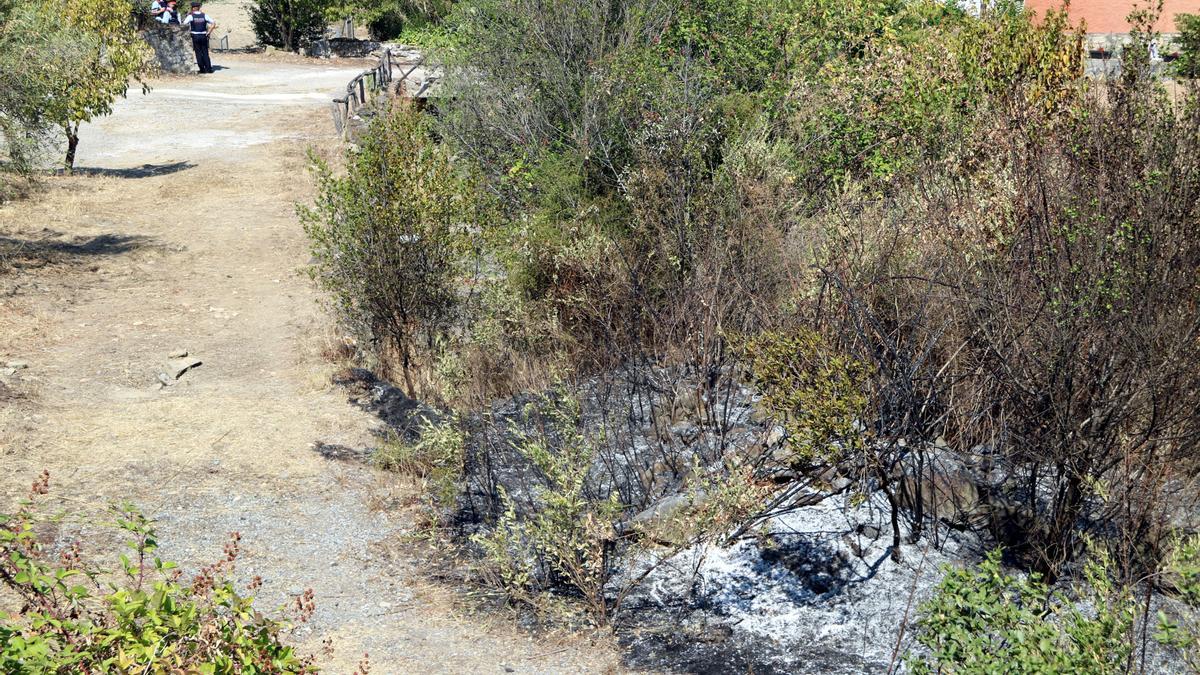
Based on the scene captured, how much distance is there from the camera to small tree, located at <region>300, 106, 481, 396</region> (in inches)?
382

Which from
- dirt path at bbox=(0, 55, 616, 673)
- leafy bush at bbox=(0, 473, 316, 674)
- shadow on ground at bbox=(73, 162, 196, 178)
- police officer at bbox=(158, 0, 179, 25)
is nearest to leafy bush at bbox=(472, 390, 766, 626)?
dirt path at bbox=(0, 55, 616, 673)

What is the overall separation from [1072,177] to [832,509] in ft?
9.24

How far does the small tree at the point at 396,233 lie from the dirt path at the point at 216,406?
79 centimetres

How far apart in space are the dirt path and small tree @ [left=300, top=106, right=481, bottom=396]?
2.59ft

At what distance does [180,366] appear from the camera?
10.3 metres

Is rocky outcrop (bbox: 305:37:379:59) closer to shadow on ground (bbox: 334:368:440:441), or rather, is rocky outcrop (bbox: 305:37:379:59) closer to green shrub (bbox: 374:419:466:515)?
shadow on ground (bbox: 334:368:440:441)

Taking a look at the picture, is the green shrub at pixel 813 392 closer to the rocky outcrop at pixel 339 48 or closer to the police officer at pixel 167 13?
the police officer at pixel 167 13

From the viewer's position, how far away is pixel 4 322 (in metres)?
10.9

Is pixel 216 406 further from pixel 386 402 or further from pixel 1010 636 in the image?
pixel 1010 636

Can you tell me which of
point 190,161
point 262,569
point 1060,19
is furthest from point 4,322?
point 1060,19

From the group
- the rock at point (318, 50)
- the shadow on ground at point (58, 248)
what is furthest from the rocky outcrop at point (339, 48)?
the shadow on ground at point (58, 248)

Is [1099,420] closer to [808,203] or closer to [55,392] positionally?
[808,203]

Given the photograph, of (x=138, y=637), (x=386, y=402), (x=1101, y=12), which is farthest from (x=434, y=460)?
(x=1101, y=12)

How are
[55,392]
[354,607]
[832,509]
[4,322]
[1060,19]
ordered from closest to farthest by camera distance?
1. [354,607]
2. [832,509]
3. [55,392]
4. [4,322]
5. [1060,19]
